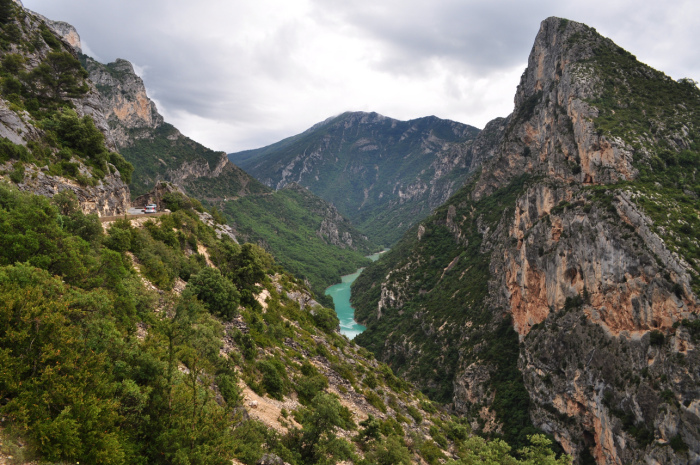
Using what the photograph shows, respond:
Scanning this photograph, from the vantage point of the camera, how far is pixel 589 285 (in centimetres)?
4234

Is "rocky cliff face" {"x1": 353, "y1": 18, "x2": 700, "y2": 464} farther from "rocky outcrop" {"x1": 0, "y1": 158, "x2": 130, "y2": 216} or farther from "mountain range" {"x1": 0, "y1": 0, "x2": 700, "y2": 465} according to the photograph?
"rocky outcrop" {"x1": 0, "y1": 158, "x2": 130, "y2": 216}

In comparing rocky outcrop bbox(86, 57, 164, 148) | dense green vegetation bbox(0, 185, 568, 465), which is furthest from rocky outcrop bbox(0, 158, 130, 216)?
rocky outcrop bbox(86, 57, 164, 148)

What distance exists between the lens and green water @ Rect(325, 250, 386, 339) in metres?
103

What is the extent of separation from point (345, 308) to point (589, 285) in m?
91.2

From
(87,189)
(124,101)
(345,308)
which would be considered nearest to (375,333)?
(345,308)

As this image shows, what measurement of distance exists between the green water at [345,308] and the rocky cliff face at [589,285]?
14.6 m

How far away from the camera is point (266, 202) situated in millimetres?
193000

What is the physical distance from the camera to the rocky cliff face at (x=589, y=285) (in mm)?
32656

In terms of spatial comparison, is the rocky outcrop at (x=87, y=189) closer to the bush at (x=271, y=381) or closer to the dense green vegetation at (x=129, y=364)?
the dense green vegetation at (x=129, y=364)

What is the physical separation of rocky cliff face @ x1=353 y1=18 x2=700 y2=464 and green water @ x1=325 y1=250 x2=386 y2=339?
48.0 ft

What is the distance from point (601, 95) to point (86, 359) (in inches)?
2985

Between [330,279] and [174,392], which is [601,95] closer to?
[174,392]

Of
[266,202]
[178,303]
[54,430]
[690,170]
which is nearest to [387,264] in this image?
[266,202]

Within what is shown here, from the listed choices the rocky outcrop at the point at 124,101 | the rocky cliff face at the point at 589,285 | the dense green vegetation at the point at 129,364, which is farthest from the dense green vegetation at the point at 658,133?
the rocky outcrop at the point at 124,101
